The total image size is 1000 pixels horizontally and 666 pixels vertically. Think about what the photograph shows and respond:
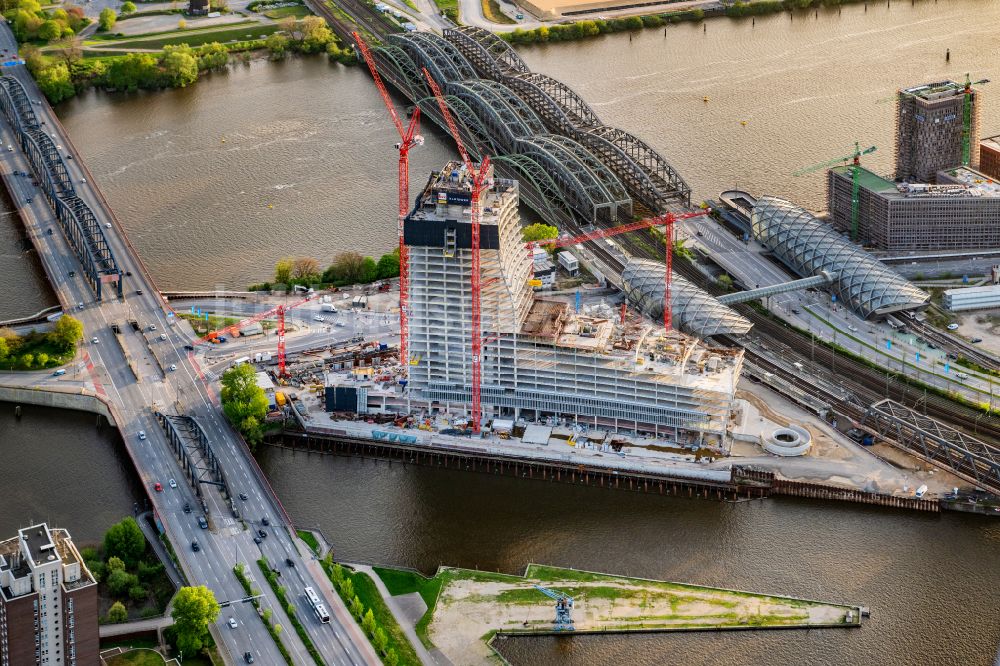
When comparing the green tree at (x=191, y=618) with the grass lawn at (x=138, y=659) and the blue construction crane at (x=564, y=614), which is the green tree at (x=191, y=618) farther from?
the blue construction crane at (x=564, y=614)

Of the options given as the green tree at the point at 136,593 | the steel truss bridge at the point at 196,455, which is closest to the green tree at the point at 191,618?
the green tree at the point at 136,593

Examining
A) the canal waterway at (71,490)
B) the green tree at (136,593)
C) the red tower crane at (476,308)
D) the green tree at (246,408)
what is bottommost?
the green tree at (136,593)

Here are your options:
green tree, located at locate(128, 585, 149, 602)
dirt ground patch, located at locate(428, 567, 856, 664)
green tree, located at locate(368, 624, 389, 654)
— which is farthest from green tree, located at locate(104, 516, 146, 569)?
dirt ground patch, located at locate(428, 567, 856, 664)

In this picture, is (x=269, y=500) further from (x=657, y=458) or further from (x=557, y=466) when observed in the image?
(x=657, y=458)

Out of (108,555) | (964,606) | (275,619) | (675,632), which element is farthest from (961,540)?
(108,555)

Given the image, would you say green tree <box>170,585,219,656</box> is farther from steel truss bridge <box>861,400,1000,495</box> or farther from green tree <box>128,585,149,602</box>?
steel truss bridge <box>861,400,1000,495</box>

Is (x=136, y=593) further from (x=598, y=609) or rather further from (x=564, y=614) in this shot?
(x=598, y=609)
